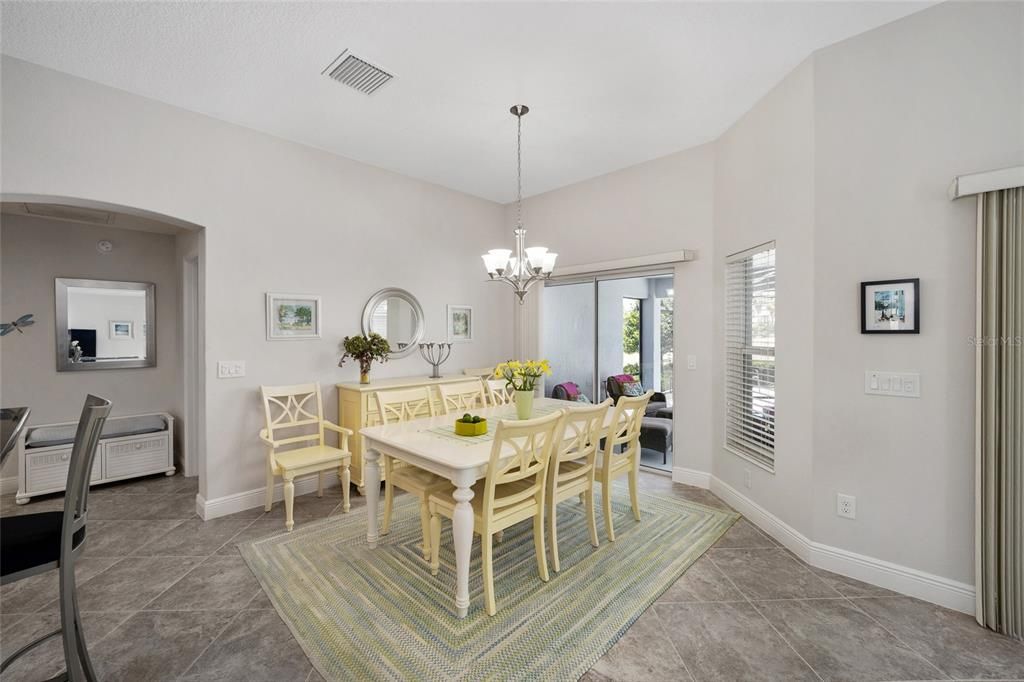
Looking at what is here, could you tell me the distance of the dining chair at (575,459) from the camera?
246cm

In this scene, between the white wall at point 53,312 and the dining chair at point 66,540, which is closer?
the dining chair at point 66,540

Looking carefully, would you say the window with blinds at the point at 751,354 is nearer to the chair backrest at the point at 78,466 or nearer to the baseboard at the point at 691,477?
the baseboard at the point at 691,477

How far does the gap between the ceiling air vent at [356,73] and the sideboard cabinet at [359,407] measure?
7.07 feet

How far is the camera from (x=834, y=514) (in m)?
2.48

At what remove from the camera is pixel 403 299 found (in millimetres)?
4395

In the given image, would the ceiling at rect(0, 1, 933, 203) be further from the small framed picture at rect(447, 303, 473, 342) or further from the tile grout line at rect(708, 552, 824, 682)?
the tile grout line at rect(708, 552, 824, 682)

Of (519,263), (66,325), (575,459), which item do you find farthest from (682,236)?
(66,325)

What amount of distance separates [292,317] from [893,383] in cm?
408

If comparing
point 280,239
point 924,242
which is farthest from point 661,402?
point 280,239

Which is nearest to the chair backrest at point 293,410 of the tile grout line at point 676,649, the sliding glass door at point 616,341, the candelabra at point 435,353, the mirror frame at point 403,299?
the mirror frame at point 403,299

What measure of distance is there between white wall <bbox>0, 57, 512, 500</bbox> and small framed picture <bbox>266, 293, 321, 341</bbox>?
0.06 meters

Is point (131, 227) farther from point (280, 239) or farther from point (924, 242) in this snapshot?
point (924, 242)

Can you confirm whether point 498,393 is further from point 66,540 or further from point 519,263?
point 66,540

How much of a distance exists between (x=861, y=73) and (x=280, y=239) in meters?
4.03
